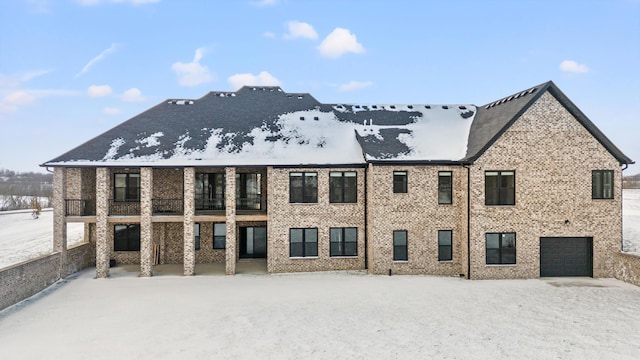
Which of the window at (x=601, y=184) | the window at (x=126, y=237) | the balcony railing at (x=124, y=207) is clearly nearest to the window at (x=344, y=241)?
the balcony railing at (x=124, y=207)

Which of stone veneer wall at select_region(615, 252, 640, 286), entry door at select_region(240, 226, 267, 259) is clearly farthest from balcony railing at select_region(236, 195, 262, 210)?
stone veneer wall at select_region(615, 252, 640, 286)

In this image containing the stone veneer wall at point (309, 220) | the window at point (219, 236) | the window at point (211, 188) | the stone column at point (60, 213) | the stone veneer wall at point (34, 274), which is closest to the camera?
the stone veneer wall at point (34, 274)

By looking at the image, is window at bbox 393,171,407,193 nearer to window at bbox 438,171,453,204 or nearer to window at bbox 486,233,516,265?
window at bbox 438,171,453,204

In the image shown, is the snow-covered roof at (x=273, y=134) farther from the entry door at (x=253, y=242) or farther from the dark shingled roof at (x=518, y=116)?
the entry door at (x=253, y=242)

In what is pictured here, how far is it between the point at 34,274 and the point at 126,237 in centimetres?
604

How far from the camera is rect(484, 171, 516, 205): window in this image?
20.4 m

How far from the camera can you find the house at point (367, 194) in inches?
797

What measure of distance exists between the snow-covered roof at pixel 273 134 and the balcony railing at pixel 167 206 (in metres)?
2.84

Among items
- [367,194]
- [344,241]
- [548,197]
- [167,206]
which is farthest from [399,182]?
[167,206]

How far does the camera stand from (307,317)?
14328 mm

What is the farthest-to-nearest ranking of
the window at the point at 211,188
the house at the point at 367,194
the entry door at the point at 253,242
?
1. the entry door at the point at 253,242
2. the window at the point at 211,188
3. the house at the point at 367,194

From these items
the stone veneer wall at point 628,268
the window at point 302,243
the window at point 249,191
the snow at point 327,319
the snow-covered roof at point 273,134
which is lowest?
the snow at point 327,319

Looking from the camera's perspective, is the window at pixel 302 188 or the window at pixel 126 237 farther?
the window at pixel 126 237

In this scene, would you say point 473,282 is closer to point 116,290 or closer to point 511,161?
point 511,161
